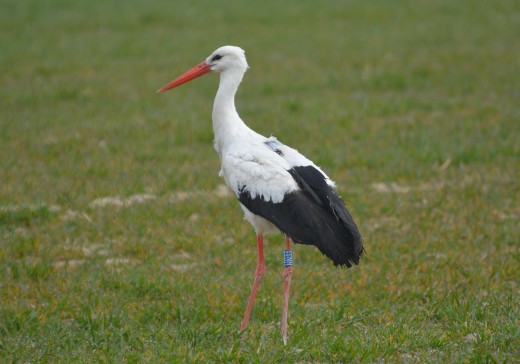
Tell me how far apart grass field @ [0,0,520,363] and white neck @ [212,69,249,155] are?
1085 millimetres

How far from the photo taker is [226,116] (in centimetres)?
576

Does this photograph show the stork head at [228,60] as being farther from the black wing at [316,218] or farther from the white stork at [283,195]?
the black wing at [316,218]

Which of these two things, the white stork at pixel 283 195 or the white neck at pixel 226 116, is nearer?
the white stork at pixel 283 195

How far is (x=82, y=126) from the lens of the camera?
378 inches

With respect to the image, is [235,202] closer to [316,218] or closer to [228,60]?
[228,60]

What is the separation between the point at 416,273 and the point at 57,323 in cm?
267

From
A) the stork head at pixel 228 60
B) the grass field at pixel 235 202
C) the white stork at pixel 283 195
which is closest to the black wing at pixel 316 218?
the white stork at pixel 283 195

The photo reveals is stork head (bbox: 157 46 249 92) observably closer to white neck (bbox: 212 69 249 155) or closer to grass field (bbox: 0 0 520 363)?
white neck (bbox: 212 69 249 155)

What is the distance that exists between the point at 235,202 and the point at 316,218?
2653 millimetres

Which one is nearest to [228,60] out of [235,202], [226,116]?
[226,116]

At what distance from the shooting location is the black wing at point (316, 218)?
5.06 m

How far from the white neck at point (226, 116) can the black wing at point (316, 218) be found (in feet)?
1.77

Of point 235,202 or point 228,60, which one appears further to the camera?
point 235,202

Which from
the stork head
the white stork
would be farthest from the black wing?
the stork head
